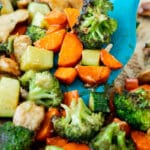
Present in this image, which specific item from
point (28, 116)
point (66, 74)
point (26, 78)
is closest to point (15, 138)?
point (28, 116)

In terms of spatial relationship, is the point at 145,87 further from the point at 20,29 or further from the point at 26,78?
the point at 20,29

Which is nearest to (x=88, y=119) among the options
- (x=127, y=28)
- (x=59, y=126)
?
(x=59, y=126)

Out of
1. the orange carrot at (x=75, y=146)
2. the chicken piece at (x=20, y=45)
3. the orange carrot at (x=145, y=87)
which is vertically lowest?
the orange carrot at (x=75, y=146)

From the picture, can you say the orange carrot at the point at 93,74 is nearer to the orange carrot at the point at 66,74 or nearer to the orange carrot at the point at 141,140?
the orange carrot at the point at 66,74

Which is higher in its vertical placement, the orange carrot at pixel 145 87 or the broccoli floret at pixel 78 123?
the orange carrot at pixel 145 87

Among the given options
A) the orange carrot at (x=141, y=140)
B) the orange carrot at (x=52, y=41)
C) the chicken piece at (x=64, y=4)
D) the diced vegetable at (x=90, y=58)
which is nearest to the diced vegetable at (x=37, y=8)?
the chicken piece at (x=64, y=4)

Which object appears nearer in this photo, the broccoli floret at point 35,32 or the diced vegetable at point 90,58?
the diced vegetable at point 90,58

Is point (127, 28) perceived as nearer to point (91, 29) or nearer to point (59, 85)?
point (91, 29)
